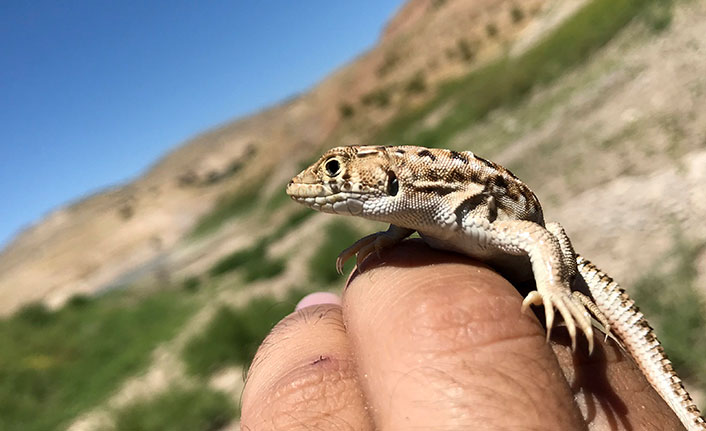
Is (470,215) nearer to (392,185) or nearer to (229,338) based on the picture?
(392,185)

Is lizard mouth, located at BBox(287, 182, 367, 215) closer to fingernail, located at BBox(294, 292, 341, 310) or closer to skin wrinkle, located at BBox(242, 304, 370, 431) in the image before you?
skin wrinkle, located at BBox(242, 304, 370, 431)

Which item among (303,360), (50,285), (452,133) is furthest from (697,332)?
(50,285)

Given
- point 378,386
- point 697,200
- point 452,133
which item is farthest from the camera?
point 452,133

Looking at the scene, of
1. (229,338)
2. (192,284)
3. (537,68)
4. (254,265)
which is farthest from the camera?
(192,284)

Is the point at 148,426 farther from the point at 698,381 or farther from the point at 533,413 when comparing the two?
the point at 533,413

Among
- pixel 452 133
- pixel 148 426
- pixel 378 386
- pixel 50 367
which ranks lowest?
pixel 378 386

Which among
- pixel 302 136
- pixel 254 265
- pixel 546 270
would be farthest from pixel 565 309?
pixel 302 136

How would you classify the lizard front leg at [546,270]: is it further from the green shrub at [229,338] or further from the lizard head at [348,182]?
the green shrub at [229,338]

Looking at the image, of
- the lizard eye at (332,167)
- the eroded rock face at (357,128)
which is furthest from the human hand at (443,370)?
the eroded rock face at (357,128)
